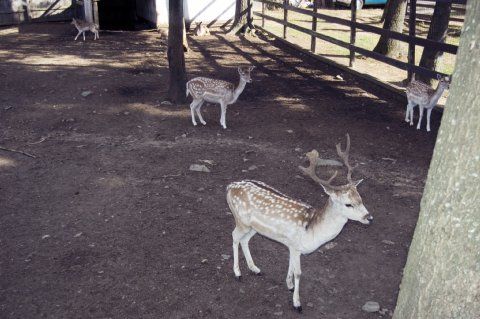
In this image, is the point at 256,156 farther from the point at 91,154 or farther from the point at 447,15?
the point at 447,15

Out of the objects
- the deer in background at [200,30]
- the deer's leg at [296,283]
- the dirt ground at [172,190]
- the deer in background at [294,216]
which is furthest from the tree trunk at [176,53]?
the deer in background at [200,30]

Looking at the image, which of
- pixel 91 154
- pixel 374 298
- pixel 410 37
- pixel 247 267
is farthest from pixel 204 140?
pixel 410 37

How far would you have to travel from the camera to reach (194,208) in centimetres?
755

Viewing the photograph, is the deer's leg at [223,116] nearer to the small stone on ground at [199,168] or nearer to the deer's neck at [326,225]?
the small stone on ground at [199,168]

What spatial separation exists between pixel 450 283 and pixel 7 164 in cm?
824

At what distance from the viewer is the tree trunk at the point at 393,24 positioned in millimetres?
16391

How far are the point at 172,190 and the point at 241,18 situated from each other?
16648mm

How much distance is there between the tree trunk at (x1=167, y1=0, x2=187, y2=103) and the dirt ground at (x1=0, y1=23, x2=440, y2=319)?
564 mm

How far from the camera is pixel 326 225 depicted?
205 inches

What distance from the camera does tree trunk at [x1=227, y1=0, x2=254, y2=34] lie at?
75.0 ft

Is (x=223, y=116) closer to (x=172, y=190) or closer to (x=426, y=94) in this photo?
(x=172, y=190)

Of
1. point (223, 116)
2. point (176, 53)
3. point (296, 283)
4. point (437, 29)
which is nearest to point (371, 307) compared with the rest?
point (296, 283)

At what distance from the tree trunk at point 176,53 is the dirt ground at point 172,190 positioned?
56 cm

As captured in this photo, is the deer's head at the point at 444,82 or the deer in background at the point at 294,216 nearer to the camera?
the deer in background at the point at 294,216
